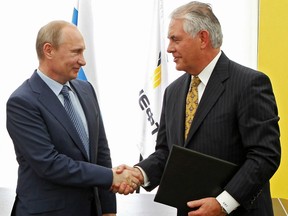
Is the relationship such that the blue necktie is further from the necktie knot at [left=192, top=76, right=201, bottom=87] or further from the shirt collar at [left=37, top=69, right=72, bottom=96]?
the necktie knot at [left=192, top=76, right=201, bottom=87]

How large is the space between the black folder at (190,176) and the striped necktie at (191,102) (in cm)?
21

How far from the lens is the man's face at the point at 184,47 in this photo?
228 cm

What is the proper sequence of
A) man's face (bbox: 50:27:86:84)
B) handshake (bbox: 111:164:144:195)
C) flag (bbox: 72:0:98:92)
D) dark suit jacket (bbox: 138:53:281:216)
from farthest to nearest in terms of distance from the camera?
flag (bbox: 72:0:98:92) < handshake (bbox: 111:164:144:195) < man's face (bbox: 50:27:86:84) < dark suit jacket (bbox: 138:53:281:216)

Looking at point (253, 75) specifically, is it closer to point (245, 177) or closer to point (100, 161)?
point (245, 177)

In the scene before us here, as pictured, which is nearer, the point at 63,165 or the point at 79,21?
the point at 63,165

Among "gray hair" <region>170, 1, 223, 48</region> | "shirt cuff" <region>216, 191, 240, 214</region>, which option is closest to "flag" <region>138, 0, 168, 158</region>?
"gray hair" <region>170, 1, 223, 48</region>

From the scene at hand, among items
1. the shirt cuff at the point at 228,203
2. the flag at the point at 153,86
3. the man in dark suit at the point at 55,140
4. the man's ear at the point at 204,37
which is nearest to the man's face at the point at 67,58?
the man in dark suit at the point at 55,140

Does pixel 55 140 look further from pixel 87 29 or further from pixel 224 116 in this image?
pixel 87 29

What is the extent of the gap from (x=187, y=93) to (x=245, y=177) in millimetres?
554

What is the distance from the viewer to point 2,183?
16.9 ft

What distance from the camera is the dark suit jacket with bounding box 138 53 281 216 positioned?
2008 mm

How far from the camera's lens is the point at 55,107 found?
227 cm

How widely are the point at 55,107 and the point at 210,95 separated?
0.73 metres

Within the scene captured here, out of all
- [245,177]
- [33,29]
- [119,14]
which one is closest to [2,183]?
[33,29]
